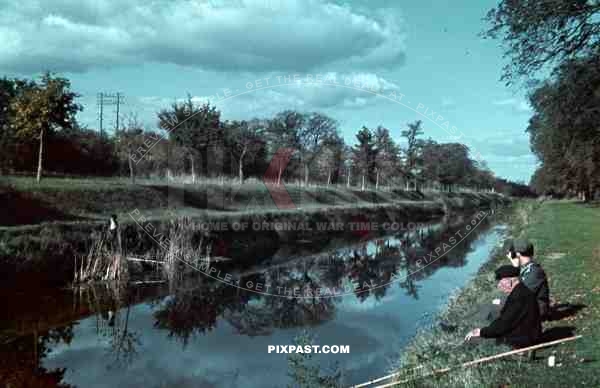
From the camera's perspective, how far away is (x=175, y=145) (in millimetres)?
39156

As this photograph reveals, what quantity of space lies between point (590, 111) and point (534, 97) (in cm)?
334

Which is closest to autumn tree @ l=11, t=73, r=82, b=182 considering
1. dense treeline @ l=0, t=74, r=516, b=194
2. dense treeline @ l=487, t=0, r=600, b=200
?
dense treeline @ l=0, t=74, r=516, b=194

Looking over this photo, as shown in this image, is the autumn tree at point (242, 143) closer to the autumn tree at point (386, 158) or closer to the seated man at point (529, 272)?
the autumn tree at point (386, 158)

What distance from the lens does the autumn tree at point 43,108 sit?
26.3m

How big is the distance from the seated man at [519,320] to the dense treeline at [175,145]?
24.1 meters

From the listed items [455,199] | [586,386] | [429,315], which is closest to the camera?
[586,386]

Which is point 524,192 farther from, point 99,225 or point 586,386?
point 586,386

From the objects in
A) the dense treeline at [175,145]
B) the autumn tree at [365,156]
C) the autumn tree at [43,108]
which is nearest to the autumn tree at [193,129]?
the dense treeline at [175,145]

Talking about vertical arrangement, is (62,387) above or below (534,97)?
below

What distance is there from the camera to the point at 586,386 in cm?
623

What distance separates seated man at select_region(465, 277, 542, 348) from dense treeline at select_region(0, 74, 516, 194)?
24.1 meters

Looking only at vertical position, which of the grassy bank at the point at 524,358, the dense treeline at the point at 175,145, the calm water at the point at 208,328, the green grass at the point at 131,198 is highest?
the dense treeline at the point at 175,145

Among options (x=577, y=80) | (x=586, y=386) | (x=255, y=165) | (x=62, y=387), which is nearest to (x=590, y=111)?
(x=577, y=80)

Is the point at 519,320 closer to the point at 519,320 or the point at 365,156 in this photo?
the point at 519,320
